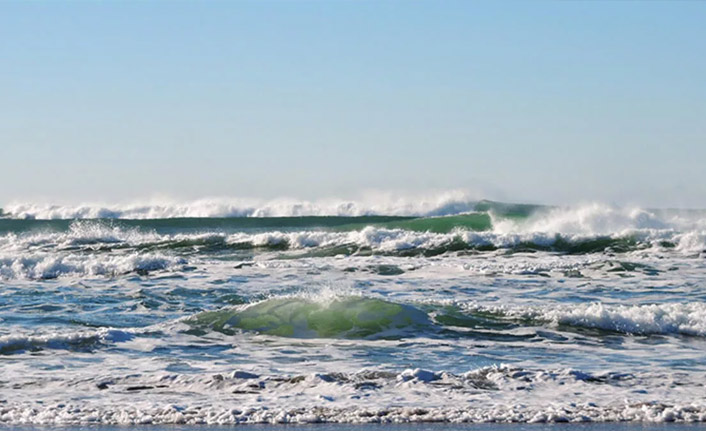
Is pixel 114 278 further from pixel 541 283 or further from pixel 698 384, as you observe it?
pixel 698 384

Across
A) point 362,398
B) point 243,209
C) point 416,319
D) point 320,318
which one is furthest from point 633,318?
point 243,209

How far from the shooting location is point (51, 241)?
32062 mm

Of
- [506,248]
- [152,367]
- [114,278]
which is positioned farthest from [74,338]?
[506,248]

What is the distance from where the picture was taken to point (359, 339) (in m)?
10.6

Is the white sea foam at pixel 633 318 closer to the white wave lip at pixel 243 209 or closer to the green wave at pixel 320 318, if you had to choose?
the green wave at pixel 320 318

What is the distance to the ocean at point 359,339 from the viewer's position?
708 cm

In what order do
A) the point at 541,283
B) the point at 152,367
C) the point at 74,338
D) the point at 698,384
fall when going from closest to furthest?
the point at 698,384 → the point at 152,367 → the point at 74,338 → the point at 541,283

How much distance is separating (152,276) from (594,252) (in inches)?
465

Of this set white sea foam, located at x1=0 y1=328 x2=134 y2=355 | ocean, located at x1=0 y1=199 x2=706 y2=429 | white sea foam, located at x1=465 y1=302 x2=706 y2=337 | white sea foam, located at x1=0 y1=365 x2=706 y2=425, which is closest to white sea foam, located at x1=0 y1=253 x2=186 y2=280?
ocean, located at x1=0 y1=199 x2=706 y2=429

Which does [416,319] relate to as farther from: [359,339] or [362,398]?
[362,398]

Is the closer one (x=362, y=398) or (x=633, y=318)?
(x=362, y=398)

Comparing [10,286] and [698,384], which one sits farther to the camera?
[10,286]

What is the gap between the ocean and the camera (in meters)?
7.08

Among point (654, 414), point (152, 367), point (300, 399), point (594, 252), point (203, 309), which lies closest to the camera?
point (654, 414)
